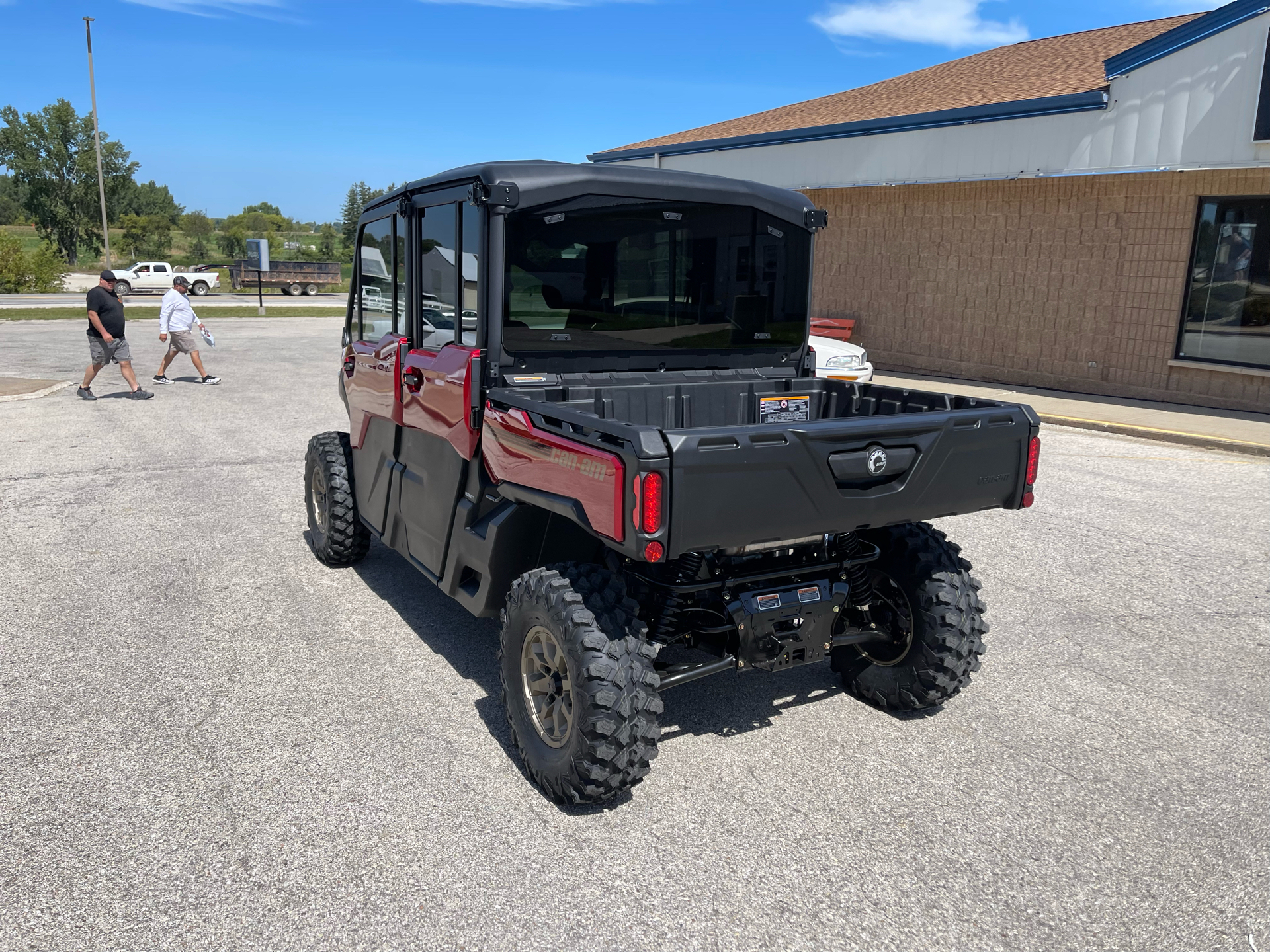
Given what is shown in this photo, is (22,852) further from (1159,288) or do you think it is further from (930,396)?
(1159,288)

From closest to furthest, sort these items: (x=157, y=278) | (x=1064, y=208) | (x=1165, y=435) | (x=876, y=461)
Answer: (x=876, y=461)
(x=1165, y=435)
(x=1064, y=208)
(x=157, y=278)

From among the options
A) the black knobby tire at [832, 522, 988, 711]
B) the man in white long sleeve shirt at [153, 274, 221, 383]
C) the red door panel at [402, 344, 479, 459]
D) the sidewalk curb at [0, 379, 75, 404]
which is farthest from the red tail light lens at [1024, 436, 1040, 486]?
the man in white long sleeve shirt at [153, 274, 221, 383]

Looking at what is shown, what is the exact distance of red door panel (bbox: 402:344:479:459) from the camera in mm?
4316

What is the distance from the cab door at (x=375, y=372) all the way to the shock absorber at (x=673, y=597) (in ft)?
6.54

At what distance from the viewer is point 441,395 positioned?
454cm

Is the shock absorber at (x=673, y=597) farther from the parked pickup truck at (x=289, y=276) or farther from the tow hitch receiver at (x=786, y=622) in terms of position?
the parked pickup truck at (x=289, y=276)

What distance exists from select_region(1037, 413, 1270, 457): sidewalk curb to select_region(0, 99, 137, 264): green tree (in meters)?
70.0

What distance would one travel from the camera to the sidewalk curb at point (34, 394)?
511 inches

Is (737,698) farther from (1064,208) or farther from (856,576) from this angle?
(1064,208)

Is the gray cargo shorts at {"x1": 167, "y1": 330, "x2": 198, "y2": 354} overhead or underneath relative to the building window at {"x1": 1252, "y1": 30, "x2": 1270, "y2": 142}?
underneath

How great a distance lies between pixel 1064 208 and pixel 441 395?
13.5 meters

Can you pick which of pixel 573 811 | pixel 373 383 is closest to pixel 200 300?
pixel 373 383

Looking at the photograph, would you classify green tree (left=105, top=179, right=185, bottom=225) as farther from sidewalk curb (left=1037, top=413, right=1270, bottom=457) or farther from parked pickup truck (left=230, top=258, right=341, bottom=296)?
sidewalk curb (left=1037, top=413, right=1270, bottom=457)

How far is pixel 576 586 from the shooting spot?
365cm
